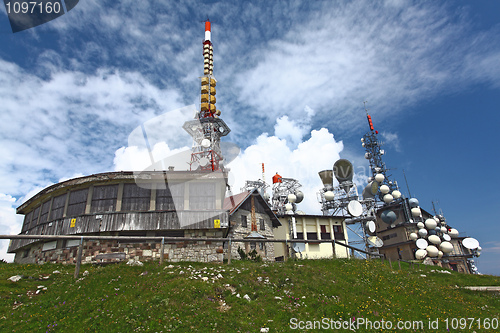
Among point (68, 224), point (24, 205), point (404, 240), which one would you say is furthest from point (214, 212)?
point (404, 240)

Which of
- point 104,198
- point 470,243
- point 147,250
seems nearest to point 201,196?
point 147,250

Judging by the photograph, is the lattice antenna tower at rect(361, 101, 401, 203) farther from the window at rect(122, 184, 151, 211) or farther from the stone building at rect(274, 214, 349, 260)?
the window at rect(122, 184, 151, 211)

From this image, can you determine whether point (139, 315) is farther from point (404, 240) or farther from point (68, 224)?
point (404, 240)

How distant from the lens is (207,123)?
41281mm

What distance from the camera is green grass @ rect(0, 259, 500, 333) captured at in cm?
855

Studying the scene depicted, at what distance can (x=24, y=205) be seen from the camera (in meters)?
26.2

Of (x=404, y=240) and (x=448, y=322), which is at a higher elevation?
(x=404, y=240)

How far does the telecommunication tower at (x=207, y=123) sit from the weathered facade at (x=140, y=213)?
16.3 meters

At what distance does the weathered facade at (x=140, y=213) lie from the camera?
19594 millimetres

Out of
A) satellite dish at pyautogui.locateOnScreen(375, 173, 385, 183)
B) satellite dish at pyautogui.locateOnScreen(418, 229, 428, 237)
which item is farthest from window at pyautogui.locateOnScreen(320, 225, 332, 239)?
satellite dish at pyautogui.locateOnScreen(375, 173, 385, 183)

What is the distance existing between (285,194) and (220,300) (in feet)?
116

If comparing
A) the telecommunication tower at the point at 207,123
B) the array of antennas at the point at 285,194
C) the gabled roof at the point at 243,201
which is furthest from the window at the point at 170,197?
the array of antennas at the point at 285,194

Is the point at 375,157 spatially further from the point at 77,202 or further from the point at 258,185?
the point at 77,202

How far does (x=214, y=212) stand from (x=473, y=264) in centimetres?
4310
